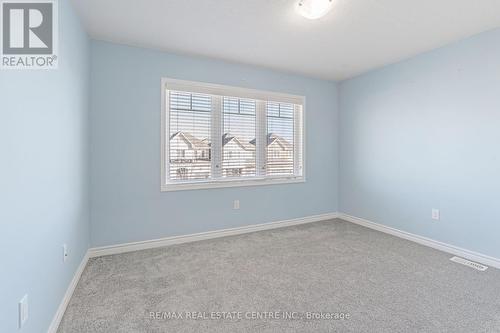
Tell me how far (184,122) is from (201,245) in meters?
1.60

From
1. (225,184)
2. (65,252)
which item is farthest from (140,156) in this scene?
(65,252)

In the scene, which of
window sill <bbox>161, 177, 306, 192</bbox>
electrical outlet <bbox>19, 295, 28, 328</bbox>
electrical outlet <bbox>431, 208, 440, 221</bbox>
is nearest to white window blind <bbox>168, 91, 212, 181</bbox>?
window sill <bbox>161, 177, 306, 192</bbox>

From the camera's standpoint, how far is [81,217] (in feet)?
7.79

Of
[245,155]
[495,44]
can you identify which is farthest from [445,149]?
[245,155]

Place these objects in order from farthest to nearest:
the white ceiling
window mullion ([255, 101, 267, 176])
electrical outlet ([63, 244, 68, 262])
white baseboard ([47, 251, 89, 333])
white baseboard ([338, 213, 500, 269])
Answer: window mullion ([255, 101, 267, 176]) → white baseboard ([338, 213, 500, 269]) → the white ceiling → electrical outlet ([63, 244, 68, 262]) → white baseboard ([47, 251, 89, 333])

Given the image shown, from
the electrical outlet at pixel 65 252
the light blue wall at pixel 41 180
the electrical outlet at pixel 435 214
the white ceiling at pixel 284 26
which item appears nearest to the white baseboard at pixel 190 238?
the light blue wall at pixel 41 180

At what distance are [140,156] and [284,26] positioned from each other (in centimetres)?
215

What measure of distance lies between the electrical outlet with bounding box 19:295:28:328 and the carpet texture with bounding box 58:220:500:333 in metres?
0.48

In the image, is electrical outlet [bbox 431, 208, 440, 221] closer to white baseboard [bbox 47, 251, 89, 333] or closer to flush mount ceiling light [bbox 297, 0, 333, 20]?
flush mount ceiling light [bbox 297, 0, 333, 20]

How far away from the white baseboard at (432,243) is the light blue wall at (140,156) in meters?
1.74

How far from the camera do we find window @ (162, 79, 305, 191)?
3.14m

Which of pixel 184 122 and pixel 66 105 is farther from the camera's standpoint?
pixel 184 122

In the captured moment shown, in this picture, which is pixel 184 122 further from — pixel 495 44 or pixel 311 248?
pixel 495 44

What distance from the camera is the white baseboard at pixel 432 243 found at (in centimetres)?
252
